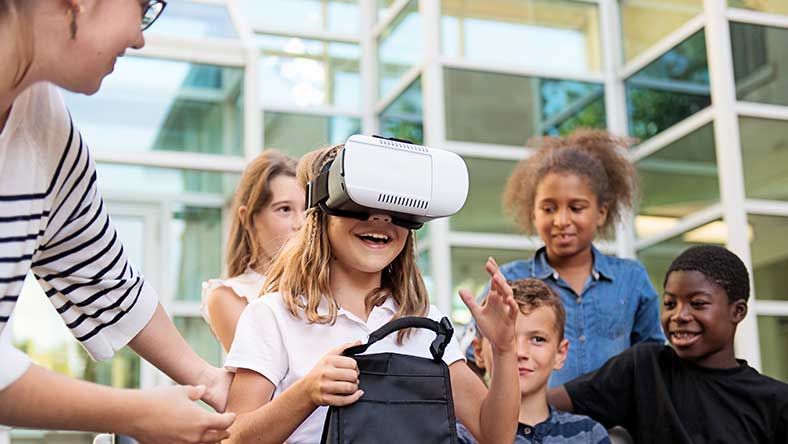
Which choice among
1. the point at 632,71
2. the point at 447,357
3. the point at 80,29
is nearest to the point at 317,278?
the point at 447,357

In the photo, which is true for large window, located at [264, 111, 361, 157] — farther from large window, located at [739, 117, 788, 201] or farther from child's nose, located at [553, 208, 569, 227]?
child's nose, located at [553, 208, 569, 227]

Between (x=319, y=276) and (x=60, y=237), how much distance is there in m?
0.74

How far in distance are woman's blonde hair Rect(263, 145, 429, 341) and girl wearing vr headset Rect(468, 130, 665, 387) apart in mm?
1134

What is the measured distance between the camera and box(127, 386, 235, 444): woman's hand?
1.61 meters

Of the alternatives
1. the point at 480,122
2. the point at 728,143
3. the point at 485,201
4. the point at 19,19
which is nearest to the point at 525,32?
the point at 480,122

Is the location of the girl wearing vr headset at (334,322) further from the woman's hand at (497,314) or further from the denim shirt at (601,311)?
the denim shirt at (601,311)

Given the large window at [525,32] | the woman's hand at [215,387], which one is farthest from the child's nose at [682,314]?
the large window at [525,32]

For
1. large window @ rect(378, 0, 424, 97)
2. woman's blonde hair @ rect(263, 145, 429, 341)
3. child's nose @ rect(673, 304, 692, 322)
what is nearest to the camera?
woman's blonde hair @ rect(263, 145, 429, 341)

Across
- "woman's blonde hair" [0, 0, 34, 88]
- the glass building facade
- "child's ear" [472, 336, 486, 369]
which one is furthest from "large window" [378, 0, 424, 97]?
"woman's blonde hair" [0, 0, 34, 88]

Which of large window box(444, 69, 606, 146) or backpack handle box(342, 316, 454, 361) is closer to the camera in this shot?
backpack handle box(342, 316, 454, 361)

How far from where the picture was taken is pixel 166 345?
2082mm

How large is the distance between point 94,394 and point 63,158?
453 millimetres

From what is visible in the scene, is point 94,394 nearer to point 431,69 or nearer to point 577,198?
point 577,198

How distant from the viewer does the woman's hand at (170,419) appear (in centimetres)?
161
